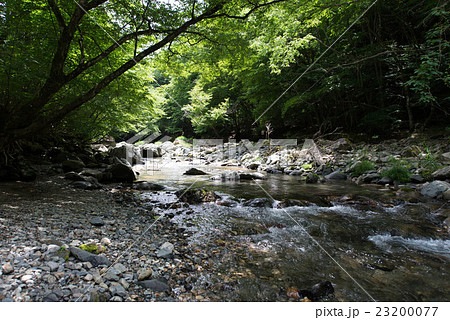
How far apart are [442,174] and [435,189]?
110 centimetres

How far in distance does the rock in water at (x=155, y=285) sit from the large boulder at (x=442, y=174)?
7.46 meters

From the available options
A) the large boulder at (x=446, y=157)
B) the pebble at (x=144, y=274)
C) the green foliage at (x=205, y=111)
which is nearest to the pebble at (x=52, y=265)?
the pebble at (x=144, y=274)

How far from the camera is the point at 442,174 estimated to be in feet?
18.7

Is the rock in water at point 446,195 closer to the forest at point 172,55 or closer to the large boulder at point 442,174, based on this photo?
the large boulder at point 442,174

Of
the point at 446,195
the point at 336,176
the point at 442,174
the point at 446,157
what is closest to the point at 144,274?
the point at 446,195

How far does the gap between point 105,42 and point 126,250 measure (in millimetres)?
5444

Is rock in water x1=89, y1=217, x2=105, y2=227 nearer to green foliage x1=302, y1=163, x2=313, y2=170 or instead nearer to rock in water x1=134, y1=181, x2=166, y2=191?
rock in water x1=134, y1=181, x2=166, y2=191

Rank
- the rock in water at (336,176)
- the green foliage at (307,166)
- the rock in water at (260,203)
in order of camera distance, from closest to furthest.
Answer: the rock in water at (260,203) → the rock in water at (336,176) → the green foliage at (307,166)

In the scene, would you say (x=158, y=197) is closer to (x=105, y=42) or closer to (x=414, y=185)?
(x=105, y=42)

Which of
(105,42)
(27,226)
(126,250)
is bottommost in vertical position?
(126,250)

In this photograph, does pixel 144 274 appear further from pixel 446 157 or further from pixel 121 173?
pixel 446 157

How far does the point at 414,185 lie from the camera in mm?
5988

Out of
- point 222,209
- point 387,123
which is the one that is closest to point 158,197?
point 222,209

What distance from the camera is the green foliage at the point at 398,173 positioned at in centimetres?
639
